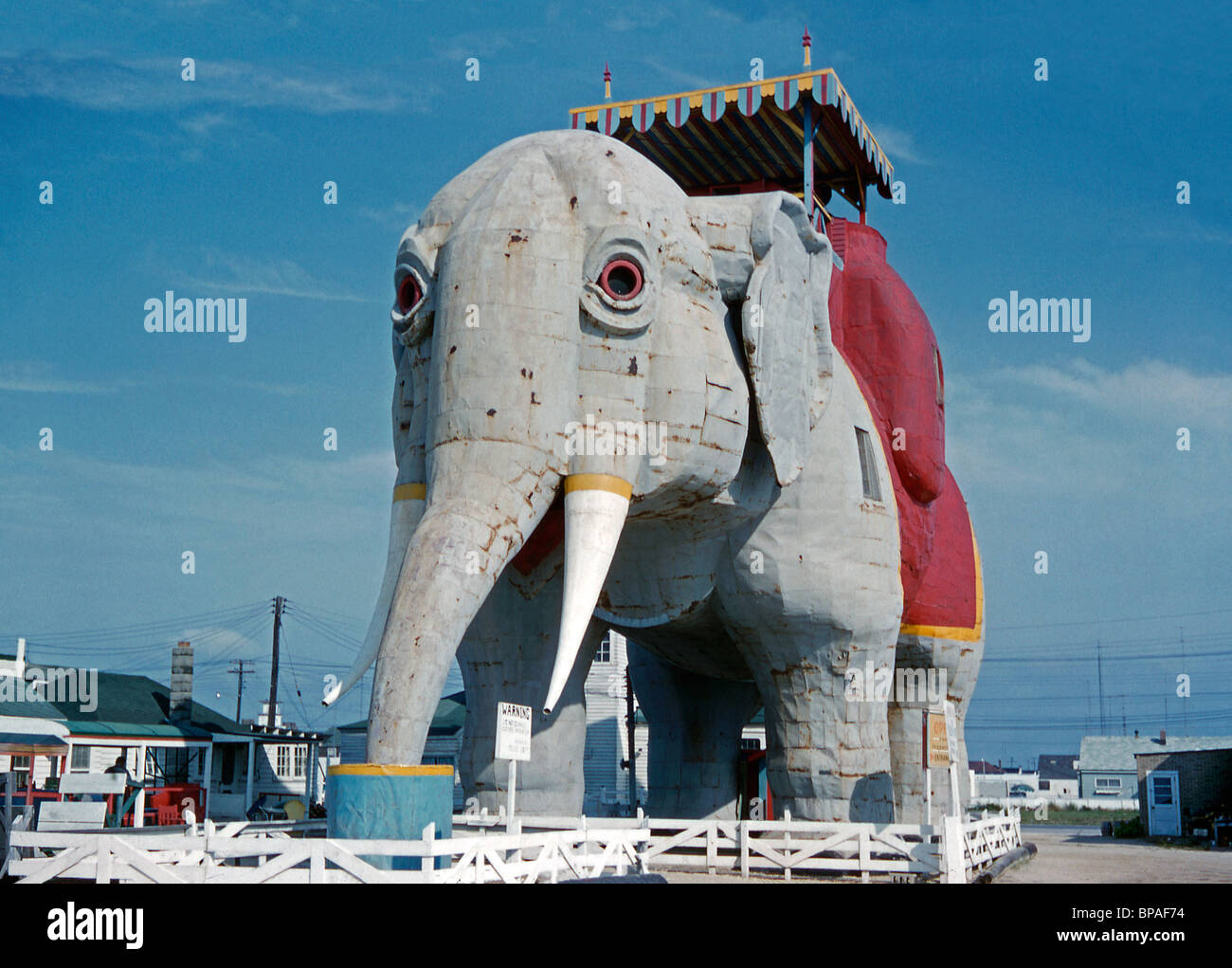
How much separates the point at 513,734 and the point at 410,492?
2.08 m

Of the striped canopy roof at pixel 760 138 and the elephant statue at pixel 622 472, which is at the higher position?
the striped canopy roof at pixel 760 138

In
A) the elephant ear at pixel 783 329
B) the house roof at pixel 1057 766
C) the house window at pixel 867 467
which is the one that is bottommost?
the house roof at pixel 1057 766

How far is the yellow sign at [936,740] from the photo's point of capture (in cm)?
1290

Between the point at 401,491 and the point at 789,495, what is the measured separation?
366 centimetres

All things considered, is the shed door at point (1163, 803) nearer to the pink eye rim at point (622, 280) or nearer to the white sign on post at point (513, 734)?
the white sign on post at point (513, 734)

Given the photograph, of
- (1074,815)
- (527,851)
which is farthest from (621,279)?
(1074,815)

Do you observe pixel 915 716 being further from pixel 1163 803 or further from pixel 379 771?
pixel 1163 803

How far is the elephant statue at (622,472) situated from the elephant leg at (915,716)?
4.59 ft

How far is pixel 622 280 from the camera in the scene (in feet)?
33.9

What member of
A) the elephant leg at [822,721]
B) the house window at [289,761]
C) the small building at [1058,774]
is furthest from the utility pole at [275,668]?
the small building at [1058,774]

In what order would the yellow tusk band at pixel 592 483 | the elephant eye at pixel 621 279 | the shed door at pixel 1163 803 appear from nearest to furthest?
1. the yellow tusk band at pixel 592 483
2. the elephant eye at pixel 621 279
3. the shed door at pixel 1163 803
